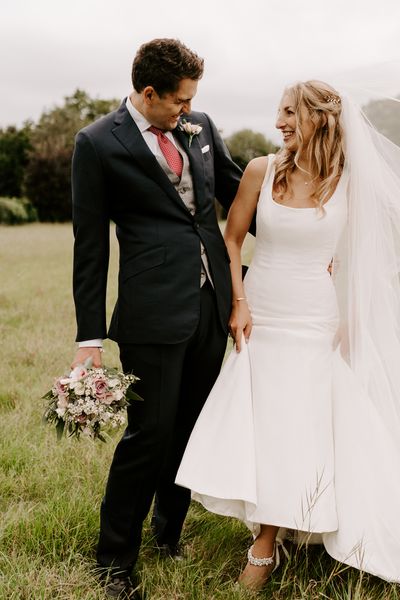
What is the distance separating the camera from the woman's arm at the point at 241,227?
3.67 meters

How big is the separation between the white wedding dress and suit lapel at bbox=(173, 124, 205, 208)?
14.7 inches

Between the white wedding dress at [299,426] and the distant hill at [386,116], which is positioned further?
the distant hill at [386,116]

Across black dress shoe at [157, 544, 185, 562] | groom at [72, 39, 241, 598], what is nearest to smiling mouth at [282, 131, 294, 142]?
groom at [72, 39, 241, 598]

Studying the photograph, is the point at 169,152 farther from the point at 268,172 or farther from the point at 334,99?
the point at 334,99

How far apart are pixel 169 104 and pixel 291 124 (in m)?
0.66

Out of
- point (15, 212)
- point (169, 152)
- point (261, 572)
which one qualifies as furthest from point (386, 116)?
point (15, 212)

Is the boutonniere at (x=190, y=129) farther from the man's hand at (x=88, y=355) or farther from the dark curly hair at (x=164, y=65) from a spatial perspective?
the man's hand at (x=88, y=355)

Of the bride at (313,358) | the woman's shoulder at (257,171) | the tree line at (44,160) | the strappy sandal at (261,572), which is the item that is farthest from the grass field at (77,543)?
the tree line at (44,160)

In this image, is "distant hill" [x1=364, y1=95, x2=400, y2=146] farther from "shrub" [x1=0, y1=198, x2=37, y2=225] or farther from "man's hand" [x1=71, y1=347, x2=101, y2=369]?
"shrub" [x1=0, y1=198, x2=37, y2=225]

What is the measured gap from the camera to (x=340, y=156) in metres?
3.67

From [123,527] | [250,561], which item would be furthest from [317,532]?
[123,527]

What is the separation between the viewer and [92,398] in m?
3.21

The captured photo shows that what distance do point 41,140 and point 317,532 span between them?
43.5 meters

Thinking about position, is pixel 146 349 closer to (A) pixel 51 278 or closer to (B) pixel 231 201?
(B) pixel 231 201
